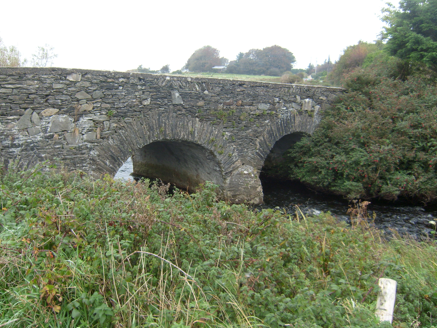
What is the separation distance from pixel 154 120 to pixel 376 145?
6327 mm

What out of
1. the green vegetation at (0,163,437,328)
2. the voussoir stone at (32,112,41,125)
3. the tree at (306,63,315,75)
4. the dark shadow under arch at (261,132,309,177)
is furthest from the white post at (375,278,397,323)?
the tree at (306,63,315,75)

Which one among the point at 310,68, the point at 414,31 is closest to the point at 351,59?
the point at 414,31

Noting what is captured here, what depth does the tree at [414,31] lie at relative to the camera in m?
11.0

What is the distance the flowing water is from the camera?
7297mm

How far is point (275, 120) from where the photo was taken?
899 centimetres

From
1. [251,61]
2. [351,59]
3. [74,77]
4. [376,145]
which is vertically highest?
[351,59]

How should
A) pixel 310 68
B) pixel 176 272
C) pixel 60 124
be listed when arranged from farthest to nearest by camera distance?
pixel 310 68 < pixel 60 124 < pixel 176 272

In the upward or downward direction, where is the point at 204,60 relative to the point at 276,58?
downward

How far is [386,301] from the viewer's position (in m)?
2.46

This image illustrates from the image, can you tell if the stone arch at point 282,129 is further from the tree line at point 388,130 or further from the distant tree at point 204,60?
the distant tree at point 204,60

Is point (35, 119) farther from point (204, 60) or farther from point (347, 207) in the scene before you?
point (204, 60)

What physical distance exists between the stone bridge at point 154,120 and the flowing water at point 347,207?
1012 mm

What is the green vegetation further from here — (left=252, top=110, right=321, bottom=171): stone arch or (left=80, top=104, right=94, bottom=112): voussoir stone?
(left=252, top=110, right=321, bottom=171): stone arch

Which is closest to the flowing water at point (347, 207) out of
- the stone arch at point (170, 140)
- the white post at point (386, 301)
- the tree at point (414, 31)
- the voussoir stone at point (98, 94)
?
the stone arch at point (170, 140)
